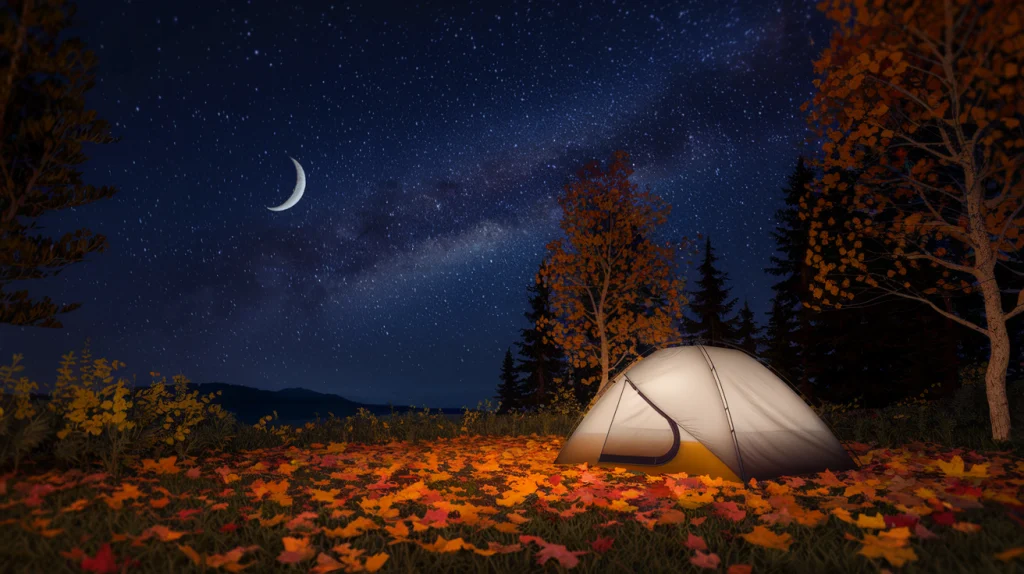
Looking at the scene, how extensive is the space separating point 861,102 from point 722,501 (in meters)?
6.16

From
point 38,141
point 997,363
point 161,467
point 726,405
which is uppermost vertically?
point 38,141

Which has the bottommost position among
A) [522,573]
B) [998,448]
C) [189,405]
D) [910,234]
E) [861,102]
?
[522,573]

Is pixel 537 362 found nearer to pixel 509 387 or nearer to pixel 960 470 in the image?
pixel 509 387

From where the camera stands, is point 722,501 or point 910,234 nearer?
point 722,501

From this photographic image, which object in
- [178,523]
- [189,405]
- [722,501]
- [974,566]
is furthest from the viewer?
[189,405]

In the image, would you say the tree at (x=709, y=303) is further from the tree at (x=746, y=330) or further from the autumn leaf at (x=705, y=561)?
the autumn leaf at (x=705, y=561)

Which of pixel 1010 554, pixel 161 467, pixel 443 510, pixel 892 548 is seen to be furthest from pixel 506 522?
pixel 161 467

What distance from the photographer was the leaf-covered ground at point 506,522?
126 inches

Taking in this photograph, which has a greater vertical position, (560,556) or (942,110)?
(942,110)

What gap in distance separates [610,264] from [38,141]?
11.7 metres

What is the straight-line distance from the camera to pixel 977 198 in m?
7.73

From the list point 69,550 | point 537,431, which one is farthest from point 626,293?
point 69,550

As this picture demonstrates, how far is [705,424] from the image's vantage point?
21.3 feet

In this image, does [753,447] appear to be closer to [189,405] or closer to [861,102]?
[861,102]
